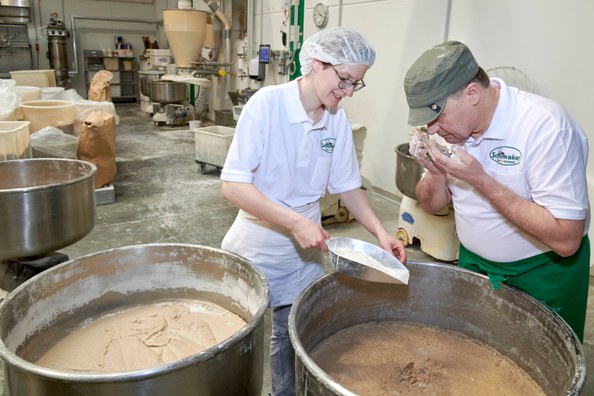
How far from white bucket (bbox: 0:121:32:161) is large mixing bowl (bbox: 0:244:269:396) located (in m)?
1.67

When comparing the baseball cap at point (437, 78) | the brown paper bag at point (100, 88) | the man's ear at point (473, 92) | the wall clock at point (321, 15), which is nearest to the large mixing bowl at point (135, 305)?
the baseball cap at point (437, 78)

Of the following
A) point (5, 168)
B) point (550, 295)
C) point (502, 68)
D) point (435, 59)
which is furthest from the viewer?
point (502, 68)

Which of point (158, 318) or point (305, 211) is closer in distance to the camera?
point (158, 318)

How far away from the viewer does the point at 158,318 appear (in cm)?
128

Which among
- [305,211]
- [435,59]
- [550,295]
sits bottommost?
[550,295]

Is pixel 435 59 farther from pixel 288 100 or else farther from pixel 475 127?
pixel 288 100

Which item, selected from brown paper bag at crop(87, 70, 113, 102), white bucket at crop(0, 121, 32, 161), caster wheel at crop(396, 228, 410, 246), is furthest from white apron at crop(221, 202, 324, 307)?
brown paper bag at crop(87, 70, 113, 102)

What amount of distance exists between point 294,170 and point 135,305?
61cm

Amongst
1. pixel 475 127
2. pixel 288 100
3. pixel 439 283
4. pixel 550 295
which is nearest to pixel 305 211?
pixel 288 100

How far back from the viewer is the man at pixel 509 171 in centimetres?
108

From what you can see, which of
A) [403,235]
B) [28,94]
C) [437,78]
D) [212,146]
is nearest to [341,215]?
[403,235]

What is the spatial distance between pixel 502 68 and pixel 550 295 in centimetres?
218

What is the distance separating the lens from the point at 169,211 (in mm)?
3908

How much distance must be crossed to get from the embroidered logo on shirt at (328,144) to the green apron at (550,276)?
55 cm
